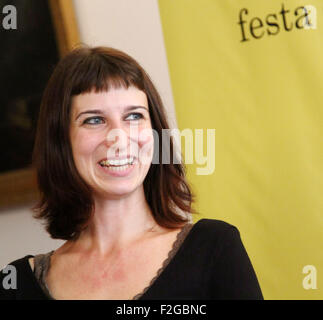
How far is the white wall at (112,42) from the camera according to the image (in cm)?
162

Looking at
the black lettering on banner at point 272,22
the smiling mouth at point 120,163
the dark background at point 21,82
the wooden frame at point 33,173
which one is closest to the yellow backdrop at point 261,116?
the black lettering on banner at point 272,22

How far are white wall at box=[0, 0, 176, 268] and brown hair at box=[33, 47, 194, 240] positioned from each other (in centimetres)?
47

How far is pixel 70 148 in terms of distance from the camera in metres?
1.10

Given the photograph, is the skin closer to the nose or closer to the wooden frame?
the nose

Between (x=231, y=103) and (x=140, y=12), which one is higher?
(x=140, y=12)

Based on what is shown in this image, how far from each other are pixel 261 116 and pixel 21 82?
67 centimetres

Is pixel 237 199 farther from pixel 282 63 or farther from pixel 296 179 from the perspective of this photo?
pixel 282 63

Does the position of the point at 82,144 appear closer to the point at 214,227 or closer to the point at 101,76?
the point at 101,76

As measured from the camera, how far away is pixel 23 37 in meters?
1.65

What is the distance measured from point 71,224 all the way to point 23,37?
70 cm

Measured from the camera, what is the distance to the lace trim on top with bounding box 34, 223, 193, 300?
3.38 ft

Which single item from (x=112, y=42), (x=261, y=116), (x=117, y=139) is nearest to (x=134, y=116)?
(x=117, y=139)

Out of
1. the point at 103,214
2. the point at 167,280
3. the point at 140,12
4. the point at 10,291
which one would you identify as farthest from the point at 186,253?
the point at 140,12

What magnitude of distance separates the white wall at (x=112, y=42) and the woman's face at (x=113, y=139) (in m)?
0.54
